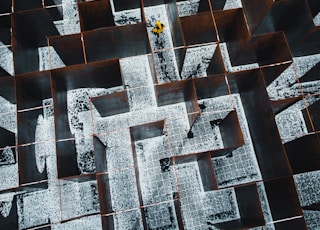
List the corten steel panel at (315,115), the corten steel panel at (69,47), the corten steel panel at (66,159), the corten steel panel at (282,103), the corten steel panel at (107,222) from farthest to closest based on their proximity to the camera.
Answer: the corten steel panel at (315,115)
the corten steel panel at (69,47)
the corten steel panel at (282,103)
the corten steel panel at (66,159)
the corten steel panel at (107,222)

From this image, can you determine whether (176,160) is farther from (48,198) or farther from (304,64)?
(304,64)

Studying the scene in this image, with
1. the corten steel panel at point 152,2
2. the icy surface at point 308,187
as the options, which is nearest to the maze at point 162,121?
the icy surface at point 308,187

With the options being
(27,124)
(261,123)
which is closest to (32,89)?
(27,124)

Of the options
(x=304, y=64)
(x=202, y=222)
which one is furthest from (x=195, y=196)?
(x=304, y=64)

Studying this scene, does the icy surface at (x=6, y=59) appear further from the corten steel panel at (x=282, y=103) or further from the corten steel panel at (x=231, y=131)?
the corten steel panel at (x=282, y=103)

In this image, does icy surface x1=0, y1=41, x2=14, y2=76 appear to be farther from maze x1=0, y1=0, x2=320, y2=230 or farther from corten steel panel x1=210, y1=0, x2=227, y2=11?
corten steel panel x1=210, y1=0, x2=227, y2=11

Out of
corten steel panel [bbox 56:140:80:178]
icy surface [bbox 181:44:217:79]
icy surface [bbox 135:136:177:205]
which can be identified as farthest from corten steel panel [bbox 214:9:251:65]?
corten steel panel [bbox 56:140:80:178]
